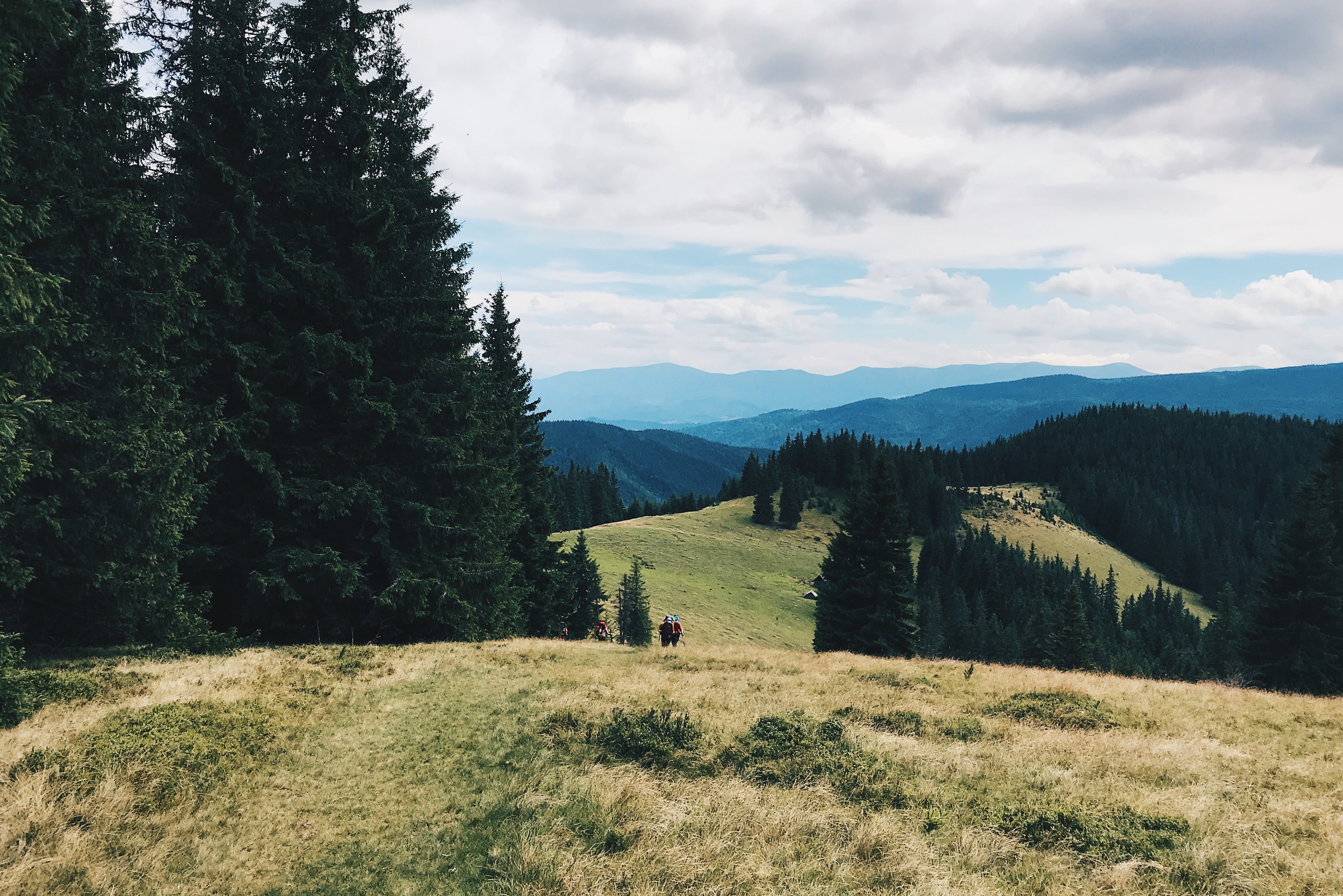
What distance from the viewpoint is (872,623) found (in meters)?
37.0

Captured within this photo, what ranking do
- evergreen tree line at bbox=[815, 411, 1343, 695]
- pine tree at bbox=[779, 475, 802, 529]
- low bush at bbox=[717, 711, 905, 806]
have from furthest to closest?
pine tree at bbox=[779, 475, 802, 529] → evergreen tree line at bbox=[815, 411, 1343, 695] → low bush at bbox=[717, 711, 905, 806]

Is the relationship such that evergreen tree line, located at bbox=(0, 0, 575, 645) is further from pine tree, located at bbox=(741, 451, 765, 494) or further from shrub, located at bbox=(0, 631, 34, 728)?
pine tree, located at bbox=(741, 451, 765, 494)

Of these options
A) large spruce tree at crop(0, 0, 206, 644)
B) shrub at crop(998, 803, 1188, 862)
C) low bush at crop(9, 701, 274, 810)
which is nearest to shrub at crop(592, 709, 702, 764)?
shrub at crop(998, 803, 1188, 862)

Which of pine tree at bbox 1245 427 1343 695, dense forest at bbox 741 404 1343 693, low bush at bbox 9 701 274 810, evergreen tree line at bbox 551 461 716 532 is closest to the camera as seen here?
low bush at bbox 9 701 274 810

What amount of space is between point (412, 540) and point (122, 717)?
392 inches

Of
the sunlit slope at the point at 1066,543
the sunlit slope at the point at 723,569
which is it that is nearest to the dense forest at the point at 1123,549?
the sunlit slope at the point at 1066,543

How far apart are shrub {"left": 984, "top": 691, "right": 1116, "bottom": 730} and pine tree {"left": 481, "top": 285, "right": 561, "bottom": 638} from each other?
23002 millimetres

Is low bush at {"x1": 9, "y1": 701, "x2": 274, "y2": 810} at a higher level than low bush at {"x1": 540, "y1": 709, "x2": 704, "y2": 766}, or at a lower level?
higher

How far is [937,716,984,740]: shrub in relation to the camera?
12195mm

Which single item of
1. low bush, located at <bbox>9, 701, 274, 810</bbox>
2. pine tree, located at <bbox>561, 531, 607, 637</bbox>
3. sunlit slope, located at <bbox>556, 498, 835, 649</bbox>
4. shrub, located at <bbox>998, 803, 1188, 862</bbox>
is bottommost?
sunlit slope, located at <bbox>556, 498, 835, 649</bbox>

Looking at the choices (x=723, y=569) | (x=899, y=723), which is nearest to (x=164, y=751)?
(x=899, y=723)

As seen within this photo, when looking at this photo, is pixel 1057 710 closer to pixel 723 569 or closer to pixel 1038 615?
pixel 1038 615

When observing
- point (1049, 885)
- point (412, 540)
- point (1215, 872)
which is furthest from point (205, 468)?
point (1215, 872)

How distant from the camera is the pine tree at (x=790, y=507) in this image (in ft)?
385
